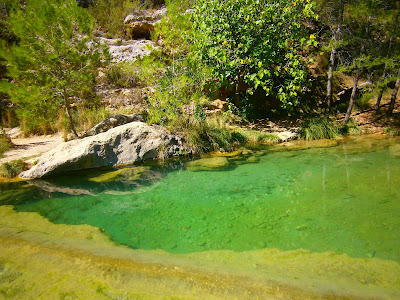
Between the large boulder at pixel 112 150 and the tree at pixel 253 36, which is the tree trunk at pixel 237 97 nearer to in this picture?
the tree at pixel 253 36

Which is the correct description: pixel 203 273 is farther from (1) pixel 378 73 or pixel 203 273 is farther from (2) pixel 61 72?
(1) pixel 378 73

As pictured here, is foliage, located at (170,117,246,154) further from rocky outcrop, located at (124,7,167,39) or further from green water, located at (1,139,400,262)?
rocky outcrop, located at (124,7,167,39)

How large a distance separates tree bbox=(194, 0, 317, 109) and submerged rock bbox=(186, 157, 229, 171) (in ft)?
9.84

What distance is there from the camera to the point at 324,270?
2.52 meters

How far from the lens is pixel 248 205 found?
4129 mm

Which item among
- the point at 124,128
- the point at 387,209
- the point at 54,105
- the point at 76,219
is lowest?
the point at 387,209

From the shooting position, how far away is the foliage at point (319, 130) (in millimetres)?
8523

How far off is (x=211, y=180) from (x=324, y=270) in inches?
119

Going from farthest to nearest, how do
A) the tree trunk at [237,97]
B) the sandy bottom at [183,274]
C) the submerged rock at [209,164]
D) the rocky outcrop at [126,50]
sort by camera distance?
the rocky outcrop at [126,50] < the tree trunk at [237,97] < the submerged rock at [209,164] < the sandy bottom at [183,274]

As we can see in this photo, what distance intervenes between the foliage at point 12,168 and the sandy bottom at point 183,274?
3691mm

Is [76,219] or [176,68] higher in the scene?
[176,68]

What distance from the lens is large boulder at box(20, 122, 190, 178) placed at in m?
6.19

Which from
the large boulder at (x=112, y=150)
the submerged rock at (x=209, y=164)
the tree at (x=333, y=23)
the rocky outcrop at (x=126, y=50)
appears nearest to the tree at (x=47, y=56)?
the large boulder at (x=112, y=150)

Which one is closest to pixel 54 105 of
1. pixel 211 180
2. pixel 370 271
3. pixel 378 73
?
pixel 211 180
